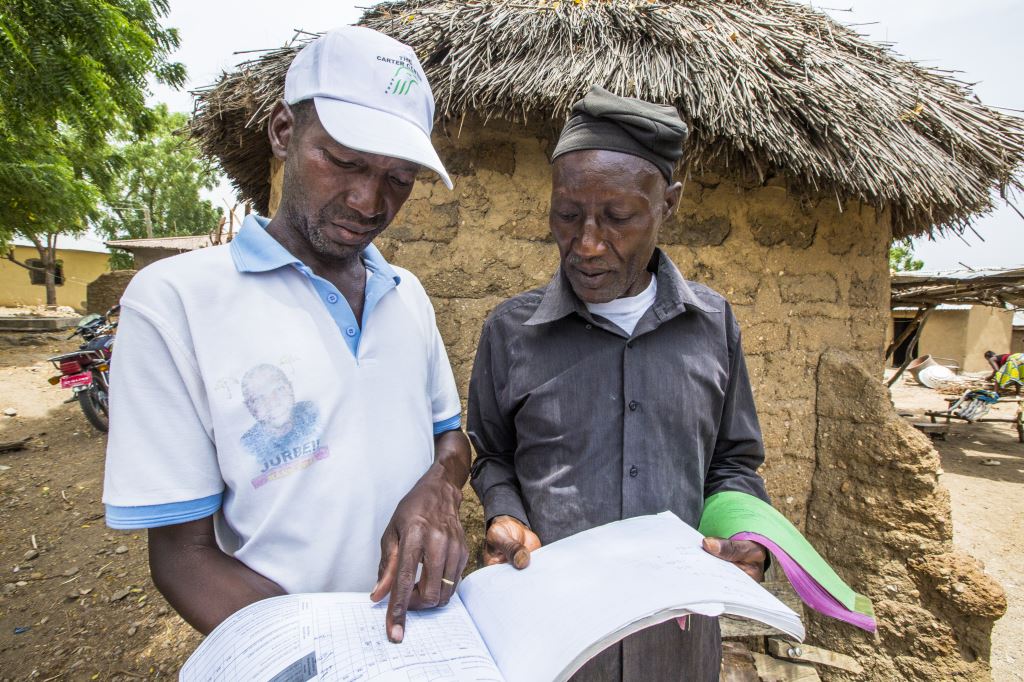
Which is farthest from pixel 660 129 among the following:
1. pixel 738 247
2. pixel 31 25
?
pixel 31 25

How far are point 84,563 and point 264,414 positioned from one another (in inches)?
151

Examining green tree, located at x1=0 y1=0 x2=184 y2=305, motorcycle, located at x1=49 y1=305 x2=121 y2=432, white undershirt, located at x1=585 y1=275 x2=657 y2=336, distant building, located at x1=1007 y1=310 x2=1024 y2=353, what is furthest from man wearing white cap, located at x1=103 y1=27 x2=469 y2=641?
distant building, located at x1=1007 y1=310 x2=1024 y2=353

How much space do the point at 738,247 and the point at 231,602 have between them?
2.41 meters

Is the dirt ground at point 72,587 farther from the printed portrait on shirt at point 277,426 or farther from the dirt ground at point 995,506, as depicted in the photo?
the dirt ground at point 995,506

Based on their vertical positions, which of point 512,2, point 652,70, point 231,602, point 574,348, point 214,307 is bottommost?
point 231,602

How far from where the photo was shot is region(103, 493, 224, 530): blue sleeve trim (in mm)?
799

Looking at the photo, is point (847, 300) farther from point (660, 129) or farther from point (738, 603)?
point (738, 603)

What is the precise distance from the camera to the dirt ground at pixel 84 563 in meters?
2.73

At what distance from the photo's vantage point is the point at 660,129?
120 centimetres

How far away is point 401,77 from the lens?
1.09m

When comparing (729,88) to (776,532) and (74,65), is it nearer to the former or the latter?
(776,532)

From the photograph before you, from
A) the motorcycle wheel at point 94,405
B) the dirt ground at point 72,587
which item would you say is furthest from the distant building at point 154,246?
the dirt ground at point 72,587

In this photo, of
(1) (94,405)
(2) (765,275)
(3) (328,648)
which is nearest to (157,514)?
(3) (328,648)

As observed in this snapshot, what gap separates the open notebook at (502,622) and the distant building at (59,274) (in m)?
26.6
